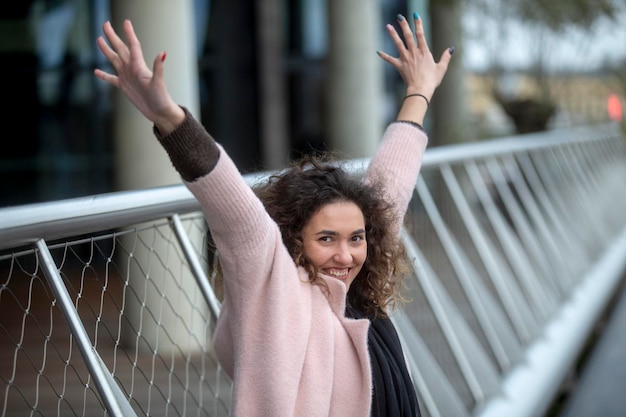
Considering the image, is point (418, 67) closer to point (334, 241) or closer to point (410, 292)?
point (334, 241)

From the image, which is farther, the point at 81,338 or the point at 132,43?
the point at 81,338

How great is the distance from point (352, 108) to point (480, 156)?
6237 mm

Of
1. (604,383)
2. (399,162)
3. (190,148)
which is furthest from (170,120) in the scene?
(604,383)

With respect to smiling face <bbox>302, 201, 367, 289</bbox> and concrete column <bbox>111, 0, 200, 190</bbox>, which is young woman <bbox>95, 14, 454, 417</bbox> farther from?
concrete column <bbox>111, 0, 200, 190</bbox>

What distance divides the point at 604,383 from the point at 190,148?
15.7 feet

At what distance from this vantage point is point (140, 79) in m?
1.92

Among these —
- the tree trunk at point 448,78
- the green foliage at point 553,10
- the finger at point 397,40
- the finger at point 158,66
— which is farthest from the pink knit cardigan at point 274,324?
the green foliage at point 553,10

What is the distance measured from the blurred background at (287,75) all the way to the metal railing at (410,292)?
8.87 ft

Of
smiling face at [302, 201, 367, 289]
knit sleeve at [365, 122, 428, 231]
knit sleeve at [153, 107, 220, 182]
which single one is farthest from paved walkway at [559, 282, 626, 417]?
knit sleeve at [153, 107, 220, 182]

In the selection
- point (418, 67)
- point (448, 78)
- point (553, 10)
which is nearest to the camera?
point (418, 67)

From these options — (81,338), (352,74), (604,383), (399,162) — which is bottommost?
(604,383)

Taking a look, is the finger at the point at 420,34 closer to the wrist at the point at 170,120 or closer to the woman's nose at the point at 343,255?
the woman's nose at the point at 343,255

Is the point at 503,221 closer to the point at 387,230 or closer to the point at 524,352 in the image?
the point at 524,352

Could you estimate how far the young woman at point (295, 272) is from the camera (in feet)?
6.67
